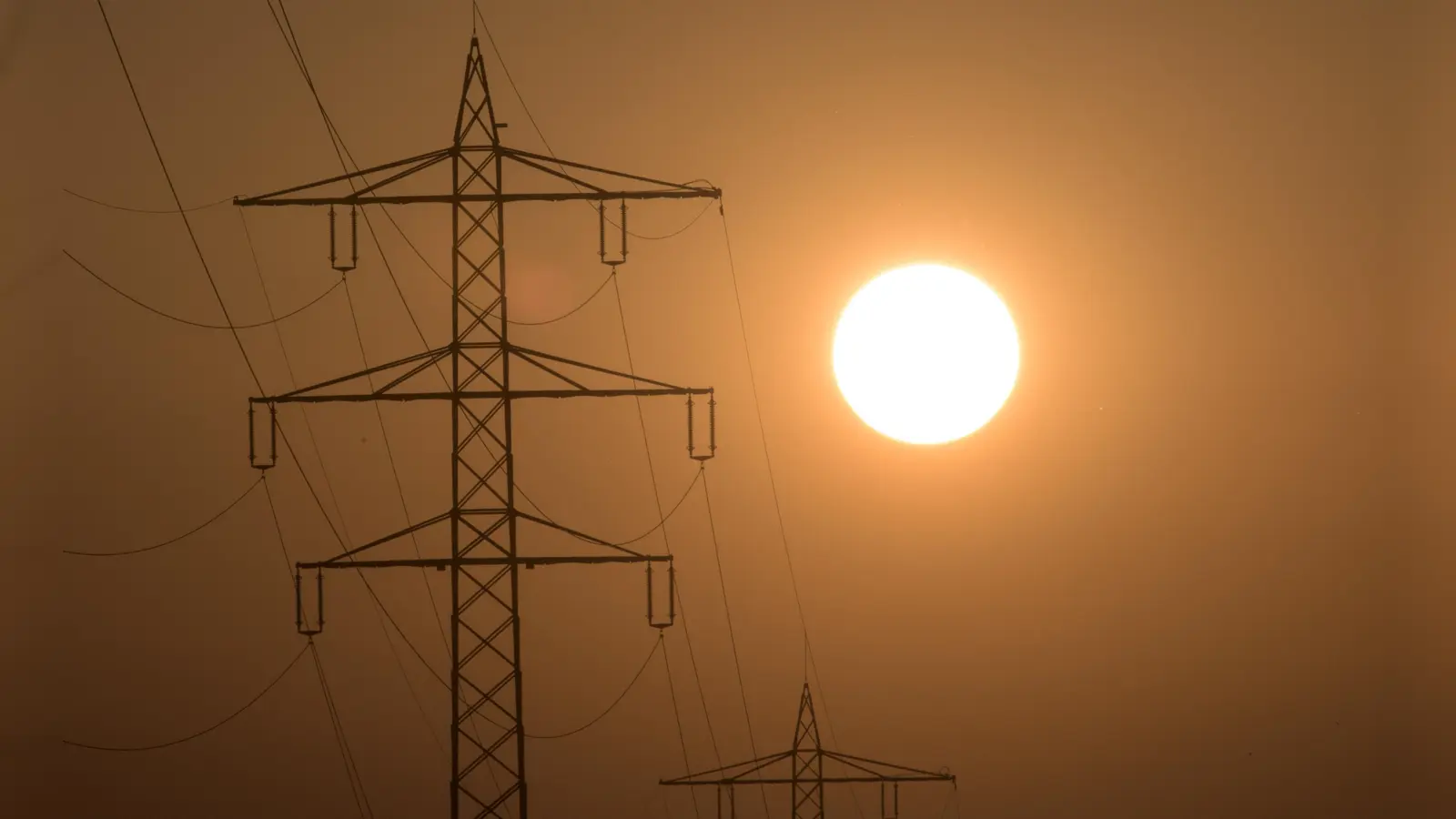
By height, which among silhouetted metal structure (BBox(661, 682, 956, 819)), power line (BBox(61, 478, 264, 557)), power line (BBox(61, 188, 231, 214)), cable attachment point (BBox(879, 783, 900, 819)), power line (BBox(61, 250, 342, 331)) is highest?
power line (BBox(61, 188, 231, 214))

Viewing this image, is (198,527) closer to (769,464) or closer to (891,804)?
(769,464)

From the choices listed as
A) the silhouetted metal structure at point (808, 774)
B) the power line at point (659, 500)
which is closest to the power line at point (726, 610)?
the power line at point (659, 500)

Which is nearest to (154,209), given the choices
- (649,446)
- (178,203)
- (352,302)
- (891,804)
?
(178,203)

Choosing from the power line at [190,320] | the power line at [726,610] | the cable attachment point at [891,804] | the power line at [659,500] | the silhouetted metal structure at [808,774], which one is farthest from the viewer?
the cable attachment point at [891,804]

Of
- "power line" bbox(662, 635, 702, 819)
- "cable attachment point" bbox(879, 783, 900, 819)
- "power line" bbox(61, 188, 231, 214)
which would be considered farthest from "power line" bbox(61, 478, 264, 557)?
"cable attachment point" bbox(879, 783, 900, 819)

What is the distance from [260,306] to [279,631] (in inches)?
191

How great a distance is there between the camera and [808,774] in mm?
18906

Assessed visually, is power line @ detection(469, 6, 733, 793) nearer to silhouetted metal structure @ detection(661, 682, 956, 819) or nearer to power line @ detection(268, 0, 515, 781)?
silhouetted metal structure @ detection(661, 682, 956, 819)

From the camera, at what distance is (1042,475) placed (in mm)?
19797

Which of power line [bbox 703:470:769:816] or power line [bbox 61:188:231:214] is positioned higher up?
power line [bbox 61:188:231:214]

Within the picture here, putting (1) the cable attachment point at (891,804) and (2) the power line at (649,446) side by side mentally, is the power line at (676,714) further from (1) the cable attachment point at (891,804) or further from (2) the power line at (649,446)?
(1) the cable attachment point at (891,804)

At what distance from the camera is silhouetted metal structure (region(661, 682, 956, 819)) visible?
18.2 meters

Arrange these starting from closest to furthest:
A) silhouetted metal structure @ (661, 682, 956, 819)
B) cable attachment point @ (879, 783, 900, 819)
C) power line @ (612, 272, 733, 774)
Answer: silhouetted metal structure @ (661, 682, 956, 819) < power line @ (612, 272, 733, 774) < cable attachment point @ (879, 783, 900, 819)

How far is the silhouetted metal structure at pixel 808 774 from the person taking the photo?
18.2 metres
